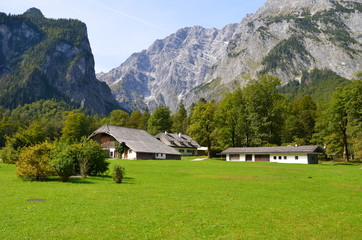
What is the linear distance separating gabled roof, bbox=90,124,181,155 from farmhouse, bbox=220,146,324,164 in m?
15.6

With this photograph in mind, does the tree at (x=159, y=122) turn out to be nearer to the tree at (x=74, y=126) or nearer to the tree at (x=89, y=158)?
the tree at (x=74, y=126)

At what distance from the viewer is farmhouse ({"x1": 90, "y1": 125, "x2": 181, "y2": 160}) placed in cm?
6525

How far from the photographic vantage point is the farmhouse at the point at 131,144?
65250 millimetres

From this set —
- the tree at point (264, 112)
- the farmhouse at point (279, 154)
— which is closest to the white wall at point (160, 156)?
the farmhouse at point (279, 154)

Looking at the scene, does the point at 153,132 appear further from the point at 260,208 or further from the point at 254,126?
the point at 260,208

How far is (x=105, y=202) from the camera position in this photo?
15102 mm

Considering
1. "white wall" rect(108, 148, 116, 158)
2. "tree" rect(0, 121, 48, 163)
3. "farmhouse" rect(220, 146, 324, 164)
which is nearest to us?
"tree" rect(0, 121, 48, 163)

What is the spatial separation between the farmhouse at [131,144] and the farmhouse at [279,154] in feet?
50.4

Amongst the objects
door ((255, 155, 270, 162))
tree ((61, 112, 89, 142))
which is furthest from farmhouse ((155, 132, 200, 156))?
door ((255, 155, 270, 162))

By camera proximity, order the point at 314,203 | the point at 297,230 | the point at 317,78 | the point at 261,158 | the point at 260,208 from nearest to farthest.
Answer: the point at 297,230
the point at 260,208
the point at 314,203
the point at 261,158
the point at 317,78

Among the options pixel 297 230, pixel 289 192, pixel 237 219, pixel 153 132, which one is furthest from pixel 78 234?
pixel 153 132

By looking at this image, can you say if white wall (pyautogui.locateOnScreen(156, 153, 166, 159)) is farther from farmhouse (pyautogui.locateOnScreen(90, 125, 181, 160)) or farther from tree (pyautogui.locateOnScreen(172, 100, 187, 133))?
tree (pyautogui.locateOnScreen(172, 100, 187, 133))

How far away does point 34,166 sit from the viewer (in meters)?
23.7

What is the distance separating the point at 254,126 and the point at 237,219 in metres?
69.0
